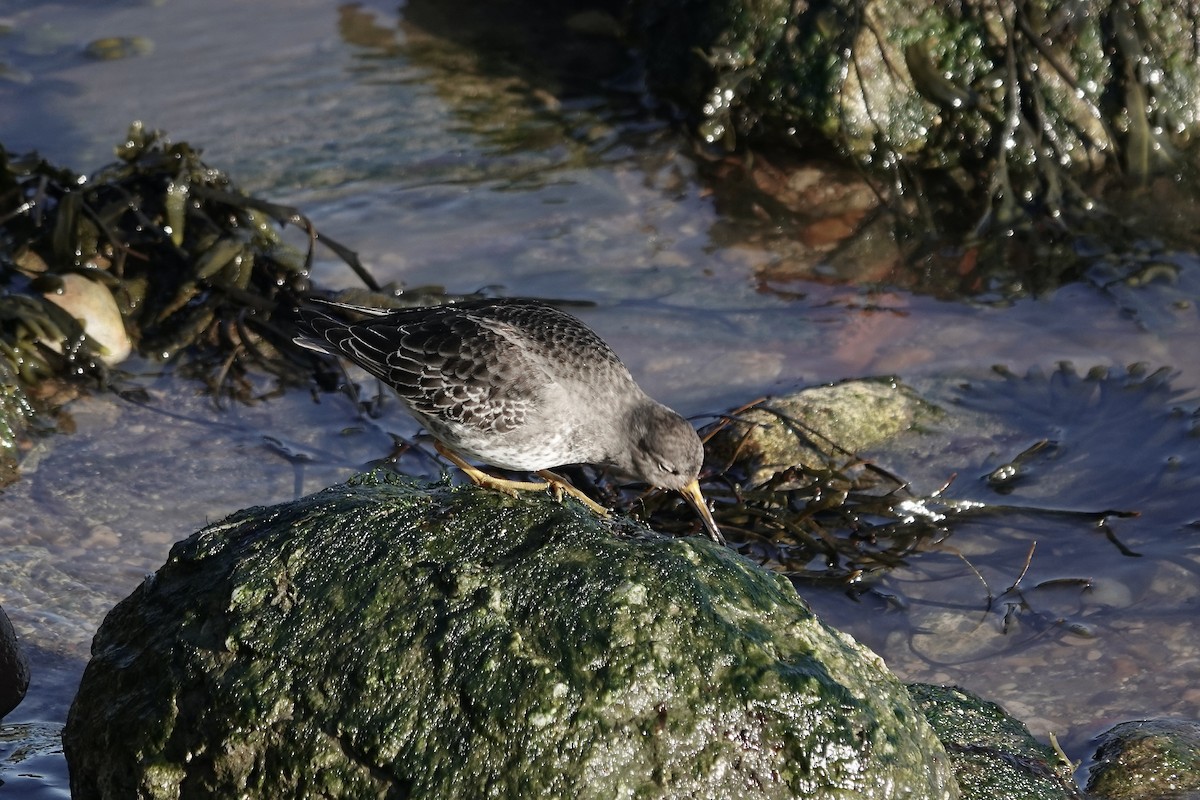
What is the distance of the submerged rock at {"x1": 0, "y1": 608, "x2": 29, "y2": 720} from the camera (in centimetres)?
426

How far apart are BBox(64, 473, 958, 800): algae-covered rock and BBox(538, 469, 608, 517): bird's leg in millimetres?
670

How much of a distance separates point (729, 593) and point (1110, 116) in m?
6.08

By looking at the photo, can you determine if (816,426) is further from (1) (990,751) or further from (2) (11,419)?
(2) (11,419)

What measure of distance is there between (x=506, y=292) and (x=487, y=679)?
445 cm

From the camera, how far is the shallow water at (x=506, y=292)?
5.11m

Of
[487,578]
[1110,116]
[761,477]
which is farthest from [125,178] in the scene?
[1110,116]

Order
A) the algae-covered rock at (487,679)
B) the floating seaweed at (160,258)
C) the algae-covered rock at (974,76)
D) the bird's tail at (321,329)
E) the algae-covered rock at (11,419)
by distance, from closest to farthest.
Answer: the algae-covered rock at (487,679) → the bird's tail at (321,329) → the algae-covered rock at (11,419) → the floating seaweed at (160,258) → the algae-covered rock at (974,76)

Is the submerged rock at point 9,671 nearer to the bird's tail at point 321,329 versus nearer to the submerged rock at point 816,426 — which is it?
the bird's tail at point 321,329

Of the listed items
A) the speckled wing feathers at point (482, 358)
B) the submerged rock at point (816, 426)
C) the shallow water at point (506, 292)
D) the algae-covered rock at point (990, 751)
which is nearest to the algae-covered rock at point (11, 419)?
the shallow water at point (506, 292)

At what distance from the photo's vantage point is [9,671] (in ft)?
14.1

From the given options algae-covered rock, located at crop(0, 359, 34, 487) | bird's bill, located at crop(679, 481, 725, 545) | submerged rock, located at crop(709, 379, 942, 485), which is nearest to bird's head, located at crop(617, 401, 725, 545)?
bird's bill, located at crop(679, 481, 725, 545)

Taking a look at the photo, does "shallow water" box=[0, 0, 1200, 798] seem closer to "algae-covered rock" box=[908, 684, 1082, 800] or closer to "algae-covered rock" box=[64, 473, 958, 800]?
"algae-covered rock" box=[908, 684, 1082, 800]

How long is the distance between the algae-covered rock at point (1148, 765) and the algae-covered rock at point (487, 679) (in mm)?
1046

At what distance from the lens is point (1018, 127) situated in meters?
7.96
